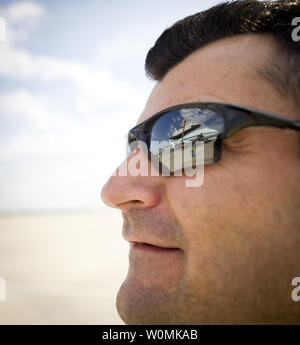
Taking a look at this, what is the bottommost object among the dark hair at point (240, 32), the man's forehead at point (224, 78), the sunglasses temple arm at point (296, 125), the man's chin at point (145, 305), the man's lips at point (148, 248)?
the man's chin at point (145, 305)

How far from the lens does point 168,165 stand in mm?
1492

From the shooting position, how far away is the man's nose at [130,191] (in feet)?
4.81

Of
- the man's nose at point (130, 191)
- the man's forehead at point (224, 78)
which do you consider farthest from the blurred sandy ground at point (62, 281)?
the man's forehead at point (224, 78)

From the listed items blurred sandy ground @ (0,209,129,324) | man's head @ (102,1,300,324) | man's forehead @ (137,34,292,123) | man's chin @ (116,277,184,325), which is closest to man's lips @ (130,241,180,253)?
man's head @ (102,1,300,324)

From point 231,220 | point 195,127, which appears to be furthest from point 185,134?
point 231,220

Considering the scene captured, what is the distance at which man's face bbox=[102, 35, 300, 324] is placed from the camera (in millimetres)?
1260

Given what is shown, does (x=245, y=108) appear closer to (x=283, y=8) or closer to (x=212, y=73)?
(x=212, y=73)

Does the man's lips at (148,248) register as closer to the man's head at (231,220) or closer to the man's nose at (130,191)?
the man's head at (231,220)

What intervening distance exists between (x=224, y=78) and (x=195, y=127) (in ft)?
1.12

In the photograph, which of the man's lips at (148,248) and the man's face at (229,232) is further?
the man's lips at (148,248)

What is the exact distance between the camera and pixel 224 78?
4.96 feet
